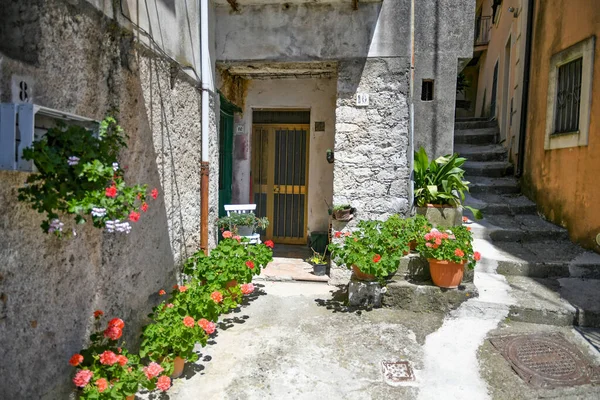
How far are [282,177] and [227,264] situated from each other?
337 cm

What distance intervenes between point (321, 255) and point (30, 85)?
5.05 m

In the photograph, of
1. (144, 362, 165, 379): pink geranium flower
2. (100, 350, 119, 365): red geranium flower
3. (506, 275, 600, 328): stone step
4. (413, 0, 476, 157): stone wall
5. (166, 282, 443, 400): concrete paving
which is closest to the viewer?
(100, 350, 119, 365): red geranium flower

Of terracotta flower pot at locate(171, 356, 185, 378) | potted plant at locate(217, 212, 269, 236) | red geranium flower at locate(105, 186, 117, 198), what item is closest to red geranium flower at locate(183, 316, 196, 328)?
terracotta flower pot at locate(171, 356, 185, 378)

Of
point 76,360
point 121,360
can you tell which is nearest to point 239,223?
point 121,360

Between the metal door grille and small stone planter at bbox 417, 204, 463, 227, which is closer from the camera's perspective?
small stone planter at bbox 417, 204, 463, 227

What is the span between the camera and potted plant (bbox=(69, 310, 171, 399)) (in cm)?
240

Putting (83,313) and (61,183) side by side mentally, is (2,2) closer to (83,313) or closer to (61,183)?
(61,183)

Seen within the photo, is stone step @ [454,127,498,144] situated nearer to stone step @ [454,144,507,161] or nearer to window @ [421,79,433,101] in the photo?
stone step @ [454,144,507,161]

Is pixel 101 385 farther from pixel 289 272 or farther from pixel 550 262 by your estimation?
pixel 550 262

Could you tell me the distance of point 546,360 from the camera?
3.60 meters

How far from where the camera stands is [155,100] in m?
3.74

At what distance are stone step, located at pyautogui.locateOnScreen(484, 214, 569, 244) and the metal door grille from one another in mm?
1373

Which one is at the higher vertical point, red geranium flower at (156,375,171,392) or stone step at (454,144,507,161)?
stone step at (454,144,507,161)

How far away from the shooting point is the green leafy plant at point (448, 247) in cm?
441
